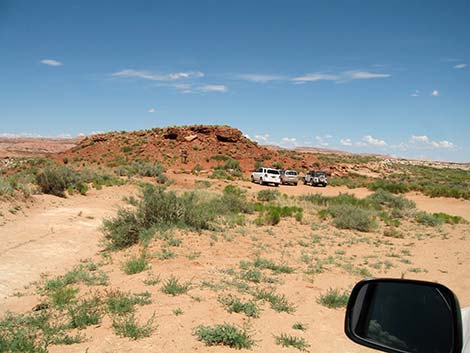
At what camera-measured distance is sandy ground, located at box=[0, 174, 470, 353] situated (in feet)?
20.7

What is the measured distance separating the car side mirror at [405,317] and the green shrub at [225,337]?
148 inches

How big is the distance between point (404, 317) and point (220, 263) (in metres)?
8.57

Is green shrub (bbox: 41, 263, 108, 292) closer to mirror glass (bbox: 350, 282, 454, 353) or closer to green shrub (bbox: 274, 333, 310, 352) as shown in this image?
green shrub (bbox: 274, 333, 310, 352)

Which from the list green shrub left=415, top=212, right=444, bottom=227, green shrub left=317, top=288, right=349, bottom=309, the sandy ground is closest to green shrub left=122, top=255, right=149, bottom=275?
the sandy ground

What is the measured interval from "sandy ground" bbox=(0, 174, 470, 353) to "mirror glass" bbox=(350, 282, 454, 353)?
3.73 m

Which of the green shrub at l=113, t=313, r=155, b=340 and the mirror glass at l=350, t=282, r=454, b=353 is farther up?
the mirror glass at l=350, t=282, r=454, b=353

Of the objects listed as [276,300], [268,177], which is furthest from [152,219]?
[268,177]

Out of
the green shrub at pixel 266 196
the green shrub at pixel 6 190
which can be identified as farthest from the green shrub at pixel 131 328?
the green shrub at pixel 266 196

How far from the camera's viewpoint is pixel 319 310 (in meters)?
7.68

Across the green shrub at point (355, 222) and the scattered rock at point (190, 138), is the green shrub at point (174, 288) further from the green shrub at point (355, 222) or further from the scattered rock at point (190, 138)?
the scattered rock at point (190, 138)

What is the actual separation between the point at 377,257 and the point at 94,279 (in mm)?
8259

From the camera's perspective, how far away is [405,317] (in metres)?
2.21

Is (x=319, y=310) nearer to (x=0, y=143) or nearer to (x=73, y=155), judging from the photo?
(x=73, y=155)

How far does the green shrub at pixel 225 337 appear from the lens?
5852 millimetres
